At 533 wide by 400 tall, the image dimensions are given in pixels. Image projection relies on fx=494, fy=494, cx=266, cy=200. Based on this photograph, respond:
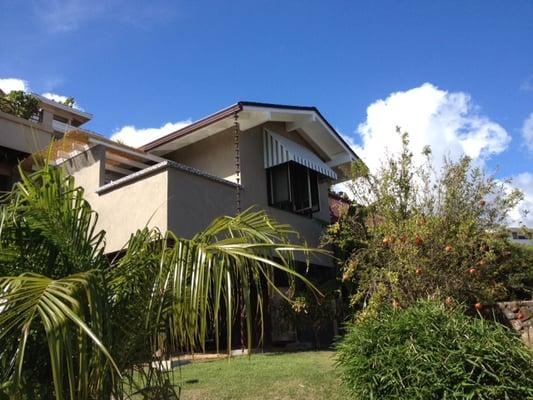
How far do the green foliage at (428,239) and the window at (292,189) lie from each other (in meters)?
2.68

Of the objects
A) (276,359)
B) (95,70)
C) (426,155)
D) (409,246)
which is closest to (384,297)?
(409,246)

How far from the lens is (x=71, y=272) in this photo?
3805 millimetres

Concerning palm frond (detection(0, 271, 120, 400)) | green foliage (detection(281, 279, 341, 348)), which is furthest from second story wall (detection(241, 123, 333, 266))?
palm frond (detection(0, 271, 120, 400))

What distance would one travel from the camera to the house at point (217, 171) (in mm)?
13172

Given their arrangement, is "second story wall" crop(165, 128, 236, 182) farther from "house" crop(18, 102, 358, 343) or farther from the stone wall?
the stone wall

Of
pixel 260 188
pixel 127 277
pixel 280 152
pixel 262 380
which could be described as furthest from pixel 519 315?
pixel 127 277

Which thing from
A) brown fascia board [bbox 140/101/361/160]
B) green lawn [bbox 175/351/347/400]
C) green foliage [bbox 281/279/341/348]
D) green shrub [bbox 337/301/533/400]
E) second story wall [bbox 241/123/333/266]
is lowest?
green lawn [bbox 175/351/347/400]

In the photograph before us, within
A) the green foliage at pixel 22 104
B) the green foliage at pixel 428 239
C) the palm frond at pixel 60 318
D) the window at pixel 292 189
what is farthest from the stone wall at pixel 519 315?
the green foliage at pixel 22 104

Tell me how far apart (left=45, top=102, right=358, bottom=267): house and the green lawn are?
3816 millimetres

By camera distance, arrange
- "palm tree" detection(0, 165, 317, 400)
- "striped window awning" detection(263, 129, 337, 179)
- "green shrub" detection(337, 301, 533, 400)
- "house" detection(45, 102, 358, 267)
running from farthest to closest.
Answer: "striped window awning" detection(263, 129, 337, 179) → "house" detection(45, 102, 358, 267) → "green shrub" detection(337, 301, 533, 400) → "palm tree" detection(0, 165, 317, 400)

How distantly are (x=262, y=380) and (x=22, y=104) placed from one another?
17327 mm

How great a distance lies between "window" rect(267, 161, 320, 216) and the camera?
17688mm

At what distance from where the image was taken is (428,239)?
37.3ft

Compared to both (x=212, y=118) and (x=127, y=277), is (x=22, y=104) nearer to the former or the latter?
(x=212, y=118)
